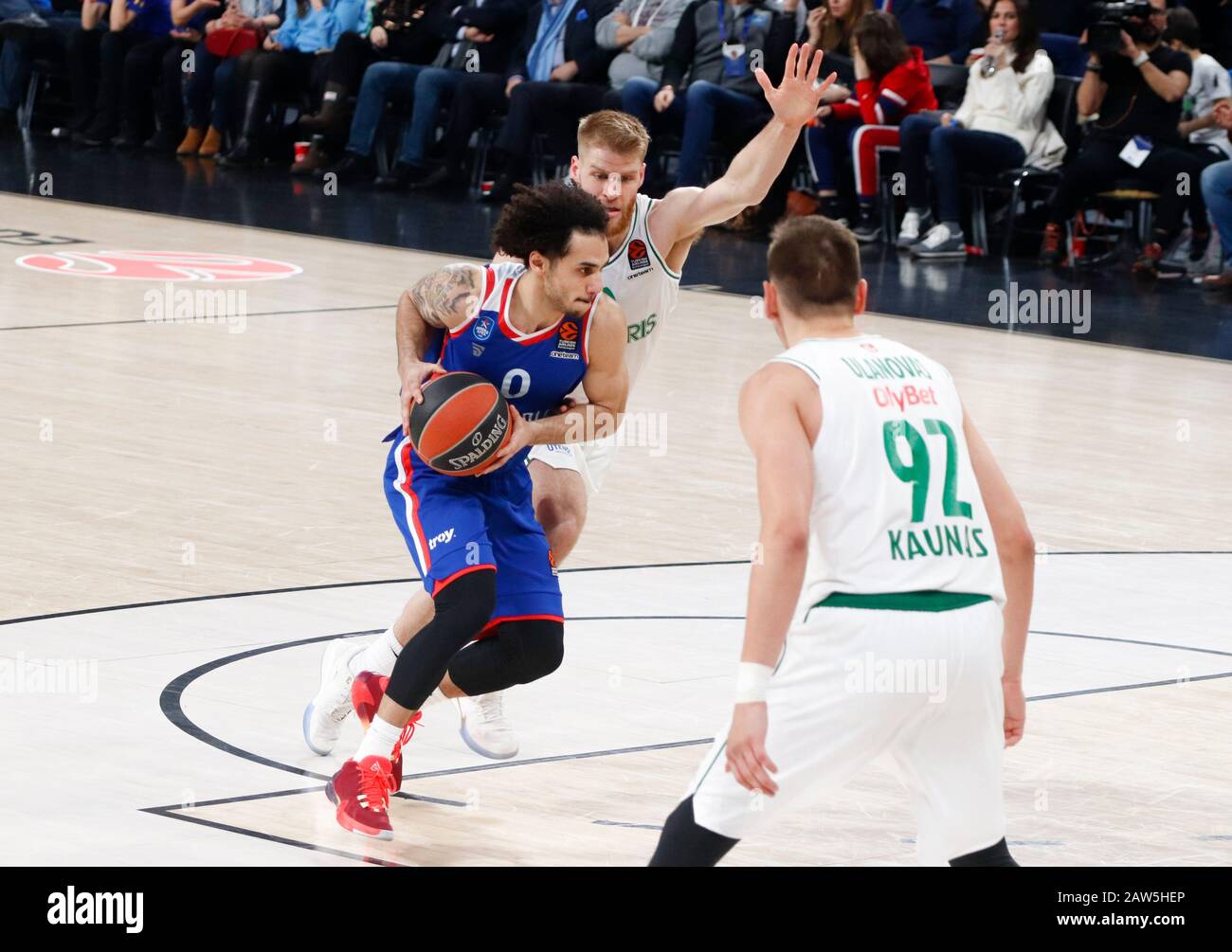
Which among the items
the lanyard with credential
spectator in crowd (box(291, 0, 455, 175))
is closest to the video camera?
the lanyard with credential

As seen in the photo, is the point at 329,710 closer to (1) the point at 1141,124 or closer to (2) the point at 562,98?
(1) the point at 1141,124

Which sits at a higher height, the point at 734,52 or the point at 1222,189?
the point at 734,52

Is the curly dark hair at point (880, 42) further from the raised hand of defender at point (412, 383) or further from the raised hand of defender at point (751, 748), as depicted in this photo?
the raised hand of defender at point (751, 748)

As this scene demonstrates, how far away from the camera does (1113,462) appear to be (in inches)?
361

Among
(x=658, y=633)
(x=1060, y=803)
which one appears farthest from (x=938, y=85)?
(x=1060, y=803)

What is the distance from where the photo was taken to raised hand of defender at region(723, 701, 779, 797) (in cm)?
332

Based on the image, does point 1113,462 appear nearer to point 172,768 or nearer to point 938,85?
point 172,768

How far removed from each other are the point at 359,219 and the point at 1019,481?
28.4 ft

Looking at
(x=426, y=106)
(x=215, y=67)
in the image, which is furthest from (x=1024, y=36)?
(x=215, y=67)

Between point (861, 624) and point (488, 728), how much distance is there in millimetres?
1962

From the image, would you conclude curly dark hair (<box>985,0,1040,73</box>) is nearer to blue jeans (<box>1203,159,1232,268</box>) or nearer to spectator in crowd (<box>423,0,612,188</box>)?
blue jeans (<box>1203,159,1232,268</box>)

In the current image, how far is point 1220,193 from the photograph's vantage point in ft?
43.2

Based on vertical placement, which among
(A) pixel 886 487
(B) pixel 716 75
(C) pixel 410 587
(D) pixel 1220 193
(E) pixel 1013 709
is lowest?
(C) pixel 410 587

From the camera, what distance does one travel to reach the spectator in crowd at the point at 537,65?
54.8 ft
